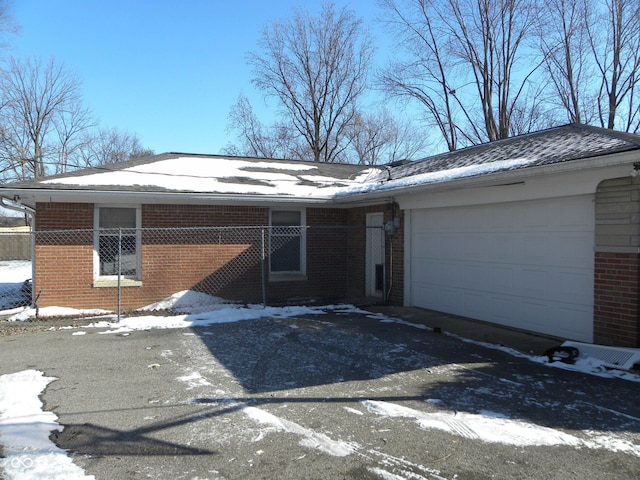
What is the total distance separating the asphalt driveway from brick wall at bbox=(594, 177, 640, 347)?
137cm

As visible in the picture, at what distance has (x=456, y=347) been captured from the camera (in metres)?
7.18

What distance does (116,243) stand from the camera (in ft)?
34.7

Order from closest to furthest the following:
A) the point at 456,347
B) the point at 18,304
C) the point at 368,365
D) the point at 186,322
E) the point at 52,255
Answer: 1. the point at 368,365
2. the point at 456,347
3. the point at 186,322
4. the point at 52,255
5. the point at 18,304

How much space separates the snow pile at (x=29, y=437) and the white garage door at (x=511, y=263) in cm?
682

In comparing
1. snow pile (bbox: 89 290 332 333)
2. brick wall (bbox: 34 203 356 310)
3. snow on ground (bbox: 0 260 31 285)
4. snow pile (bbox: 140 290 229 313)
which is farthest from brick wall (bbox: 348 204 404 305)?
snow on ground (bbox: 0 260 31 285)

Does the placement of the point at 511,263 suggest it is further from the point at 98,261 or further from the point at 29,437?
the point at 98,261

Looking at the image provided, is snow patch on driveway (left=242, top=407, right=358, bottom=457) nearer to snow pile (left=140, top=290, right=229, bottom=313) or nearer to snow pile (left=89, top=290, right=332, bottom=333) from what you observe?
snow pile (left=89, top=290, right=332, bottom=333)

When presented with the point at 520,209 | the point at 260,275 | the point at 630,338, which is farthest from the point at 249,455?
the point at 260,275

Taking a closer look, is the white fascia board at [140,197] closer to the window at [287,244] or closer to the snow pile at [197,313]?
the window at [287,244]

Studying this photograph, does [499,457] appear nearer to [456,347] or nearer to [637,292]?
[456,347]

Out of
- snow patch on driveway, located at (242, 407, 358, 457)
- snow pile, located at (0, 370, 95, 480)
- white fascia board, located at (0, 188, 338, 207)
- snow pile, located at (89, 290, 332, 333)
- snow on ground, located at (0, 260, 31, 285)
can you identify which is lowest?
snow patch on driveway, located at (242, 407, 358, 457)

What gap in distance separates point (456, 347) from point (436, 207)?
3692mm

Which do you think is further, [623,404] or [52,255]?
[52,255]

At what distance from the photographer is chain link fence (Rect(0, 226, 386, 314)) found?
1009 cm
